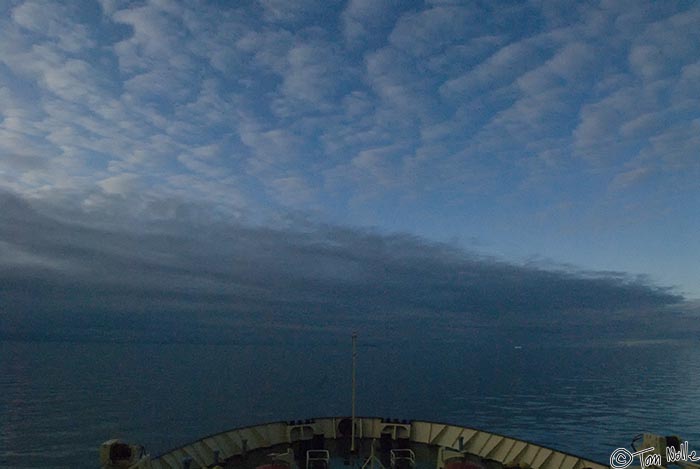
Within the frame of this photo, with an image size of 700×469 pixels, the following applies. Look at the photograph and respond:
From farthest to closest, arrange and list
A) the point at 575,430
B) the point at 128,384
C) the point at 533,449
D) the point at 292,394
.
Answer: the point at 128,384
the point at 292,394
the point at 575,430
the point at 533,449

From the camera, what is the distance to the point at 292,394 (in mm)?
118000

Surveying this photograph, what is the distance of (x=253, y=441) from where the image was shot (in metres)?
29.5

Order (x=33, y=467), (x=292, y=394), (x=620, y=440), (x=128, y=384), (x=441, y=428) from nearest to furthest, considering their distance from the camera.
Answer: (x=441, y=428)
(x=33, y=467)
(x=620, y=440)
(x=292, y=394)
(x=128, y=384)

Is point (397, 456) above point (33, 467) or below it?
above

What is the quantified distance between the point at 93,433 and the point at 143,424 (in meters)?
9.37

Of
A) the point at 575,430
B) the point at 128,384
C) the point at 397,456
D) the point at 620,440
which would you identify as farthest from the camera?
the point at 128,384

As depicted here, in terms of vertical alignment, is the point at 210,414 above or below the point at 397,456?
below

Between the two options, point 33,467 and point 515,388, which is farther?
point 515,388

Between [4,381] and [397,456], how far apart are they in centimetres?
15186

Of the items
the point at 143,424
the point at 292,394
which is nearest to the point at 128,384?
the point at 292,394

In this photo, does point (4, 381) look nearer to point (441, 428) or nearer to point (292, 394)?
point (292, 394)

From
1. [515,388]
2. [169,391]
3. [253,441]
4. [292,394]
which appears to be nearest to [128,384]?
[169,391]

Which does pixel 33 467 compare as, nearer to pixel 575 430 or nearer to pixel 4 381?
pixel 575 430

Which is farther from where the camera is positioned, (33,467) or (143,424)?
(143,424)
